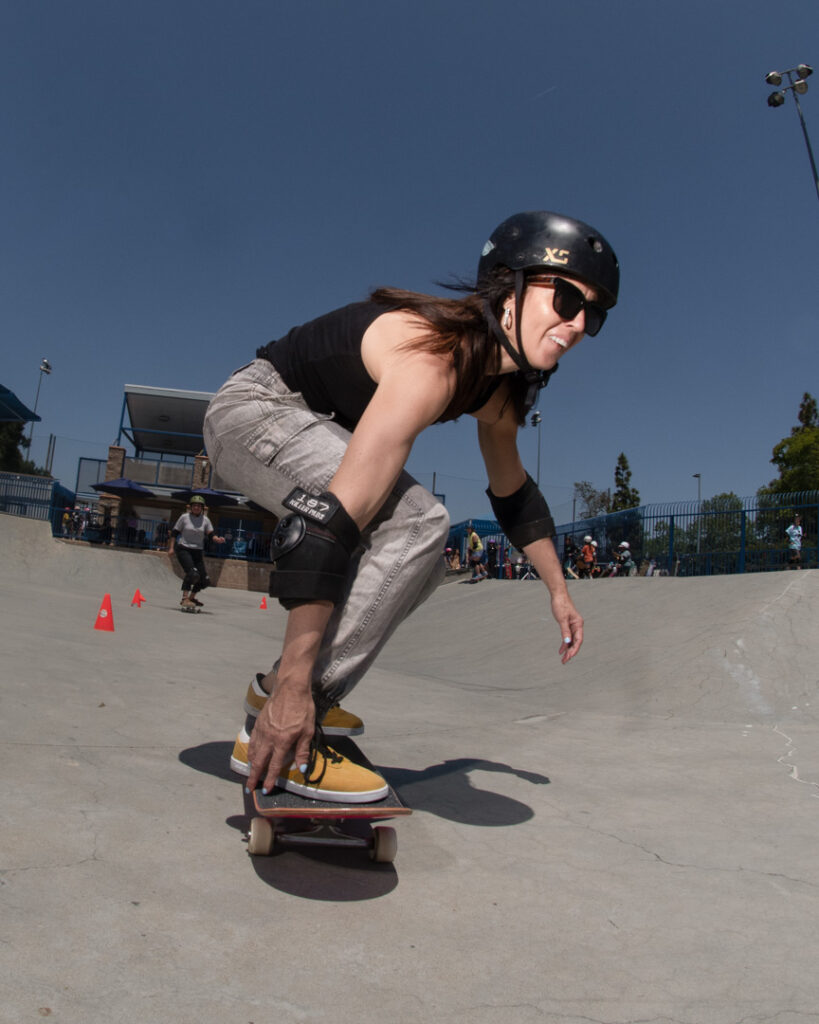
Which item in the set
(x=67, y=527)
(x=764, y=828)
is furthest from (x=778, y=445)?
(x=764, y=828)

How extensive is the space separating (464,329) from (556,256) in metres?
0.36

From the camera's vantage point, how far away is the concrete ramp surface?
1123mm

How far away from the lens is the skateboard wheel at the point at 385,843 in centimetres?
164

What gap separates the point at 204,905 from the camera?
1354mm

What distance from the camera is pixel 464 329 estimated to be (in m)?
1.85

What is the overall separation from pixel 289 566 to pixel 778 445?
42.7 meters

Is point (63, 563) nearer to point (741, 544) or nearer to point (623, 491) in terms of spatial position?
point (741, 544)

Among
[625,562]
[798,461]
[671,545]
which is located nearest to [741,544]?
[671,545]

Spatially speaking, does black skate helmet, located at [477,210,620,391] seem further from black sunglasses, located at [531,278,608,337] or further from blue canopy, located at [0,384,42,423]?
blue canopy, located at [0,384,42,423]

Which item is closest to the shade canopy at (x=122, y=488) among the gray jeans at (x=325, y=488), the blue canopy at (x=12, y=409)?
the blue canopy at (x=12, y=409)

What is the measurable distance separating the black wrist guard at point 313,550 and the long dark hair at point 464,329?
1.58 feet

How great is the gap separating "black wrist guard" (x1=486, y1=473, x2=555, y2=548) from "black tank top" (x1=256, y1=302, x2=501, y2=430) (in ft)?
1.84

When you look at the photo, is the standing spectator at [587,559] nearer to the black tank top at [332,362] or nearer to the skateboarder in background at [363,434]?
the skateboarder in background at [363,434]

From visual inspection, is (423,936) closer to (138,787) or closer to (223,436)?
(138,787)
